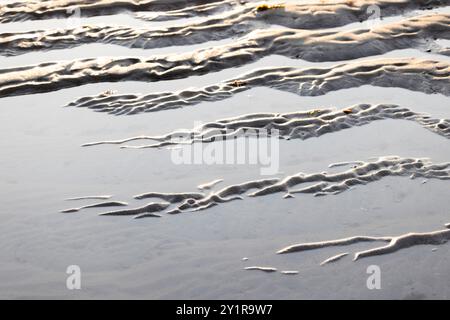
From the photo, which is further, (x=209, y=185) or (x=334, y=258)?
(x=209, y=185)

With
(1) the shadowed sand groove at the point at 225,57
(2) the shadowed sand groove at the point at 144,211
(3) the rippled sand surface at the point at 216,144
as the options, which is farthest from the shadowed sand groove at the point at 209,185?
(1) the shadowed sand groove at the point at 225,57

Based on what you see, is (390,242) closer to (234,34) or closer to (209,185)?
(209,185)

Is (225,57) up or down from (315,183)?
up

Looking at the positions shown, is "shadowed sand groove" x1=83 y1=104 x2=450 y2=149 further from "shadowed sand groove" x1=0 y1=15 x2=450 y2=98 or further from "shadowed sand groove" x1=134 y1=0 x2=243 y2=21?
"shadowed sand groove" x1=134 y1=0 x2=243 y2=21

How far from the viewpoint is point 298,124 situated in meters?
6.77

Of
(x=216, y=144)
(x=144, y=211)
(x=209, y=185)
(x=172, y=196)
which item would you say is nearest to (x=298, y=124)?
(x=216, y=144)

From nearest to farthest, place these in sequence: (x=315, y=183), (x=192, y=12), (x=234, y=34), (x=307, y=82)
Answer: (x=315, y=183) < (x=307, y=82) < (x=234, y=34) < (x=192, y=12)

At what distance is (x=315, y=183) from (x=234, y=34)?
2991 mm

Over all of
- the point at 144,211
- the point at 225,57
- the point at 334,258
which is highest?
the point at 225,57

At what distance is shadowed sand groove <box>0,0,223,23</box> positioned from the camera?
9078 millimetres

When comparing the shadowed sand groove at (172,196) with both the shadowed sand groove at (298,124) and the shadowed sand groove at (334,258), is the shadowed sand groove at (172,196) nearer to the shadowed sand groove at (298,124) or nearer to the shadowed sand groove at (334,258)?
the shadowed sand groove at (298,124)

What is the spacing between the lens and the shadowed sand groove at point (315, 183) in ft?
18.7

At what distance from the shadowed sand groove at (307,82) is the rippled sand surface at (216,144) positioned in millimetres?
19
